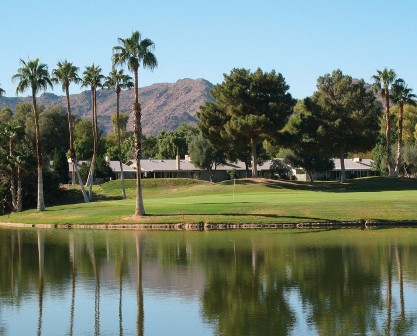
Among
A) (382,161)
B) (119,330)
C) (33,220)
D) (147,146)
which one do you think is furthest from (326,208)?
(147,146)

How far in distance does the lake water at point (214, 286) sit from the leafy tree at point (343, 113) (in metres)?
53.4

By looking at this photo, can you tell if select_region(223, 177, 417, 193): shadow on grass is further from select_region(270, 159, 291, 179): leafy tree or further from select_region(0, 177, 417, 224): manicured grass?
select_region(270, 159, 291, 179): leafy tree

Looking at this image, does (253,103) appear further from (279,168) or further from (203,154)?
(279,168)

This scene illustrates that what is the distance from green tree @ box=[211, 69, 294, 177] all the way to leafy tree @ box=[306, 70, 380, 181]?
602 centimetres

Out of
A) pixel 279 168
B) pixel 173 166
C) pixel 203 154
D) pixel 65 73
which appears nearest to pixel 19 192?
pixel 65 73

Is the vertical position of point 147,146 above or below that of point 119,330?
above

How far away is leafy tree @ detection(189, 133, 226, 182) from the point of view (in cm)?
12594

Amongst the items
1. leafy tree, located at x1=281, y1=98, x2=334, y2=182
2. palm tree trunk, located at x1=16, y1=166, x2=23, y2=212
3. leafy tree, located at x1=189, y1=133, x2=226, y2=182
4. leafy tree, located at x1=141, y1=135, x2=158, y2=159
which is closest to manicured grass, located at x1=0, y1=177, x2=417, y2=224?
palm tree trunk, located at x1=16, y1=166, x2=23, y2=212

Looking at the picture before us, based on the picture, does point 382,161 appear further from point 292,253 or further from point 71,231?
point 292,253

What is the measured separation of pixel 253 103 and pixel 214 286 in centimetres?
6769

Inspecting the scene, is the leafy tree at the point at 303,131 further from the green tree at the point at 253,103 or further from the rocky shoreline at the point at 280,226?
the rocky shoreline at the point at 280,226

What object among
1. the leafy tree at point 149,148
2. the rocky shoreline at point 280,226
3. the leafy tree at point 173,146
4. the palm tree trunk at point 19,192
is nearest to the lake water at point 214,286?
the rocky shoreline at point 280,226

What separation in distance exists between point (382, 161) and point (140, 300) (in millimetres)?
103981

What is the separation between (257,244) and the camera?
150ft
